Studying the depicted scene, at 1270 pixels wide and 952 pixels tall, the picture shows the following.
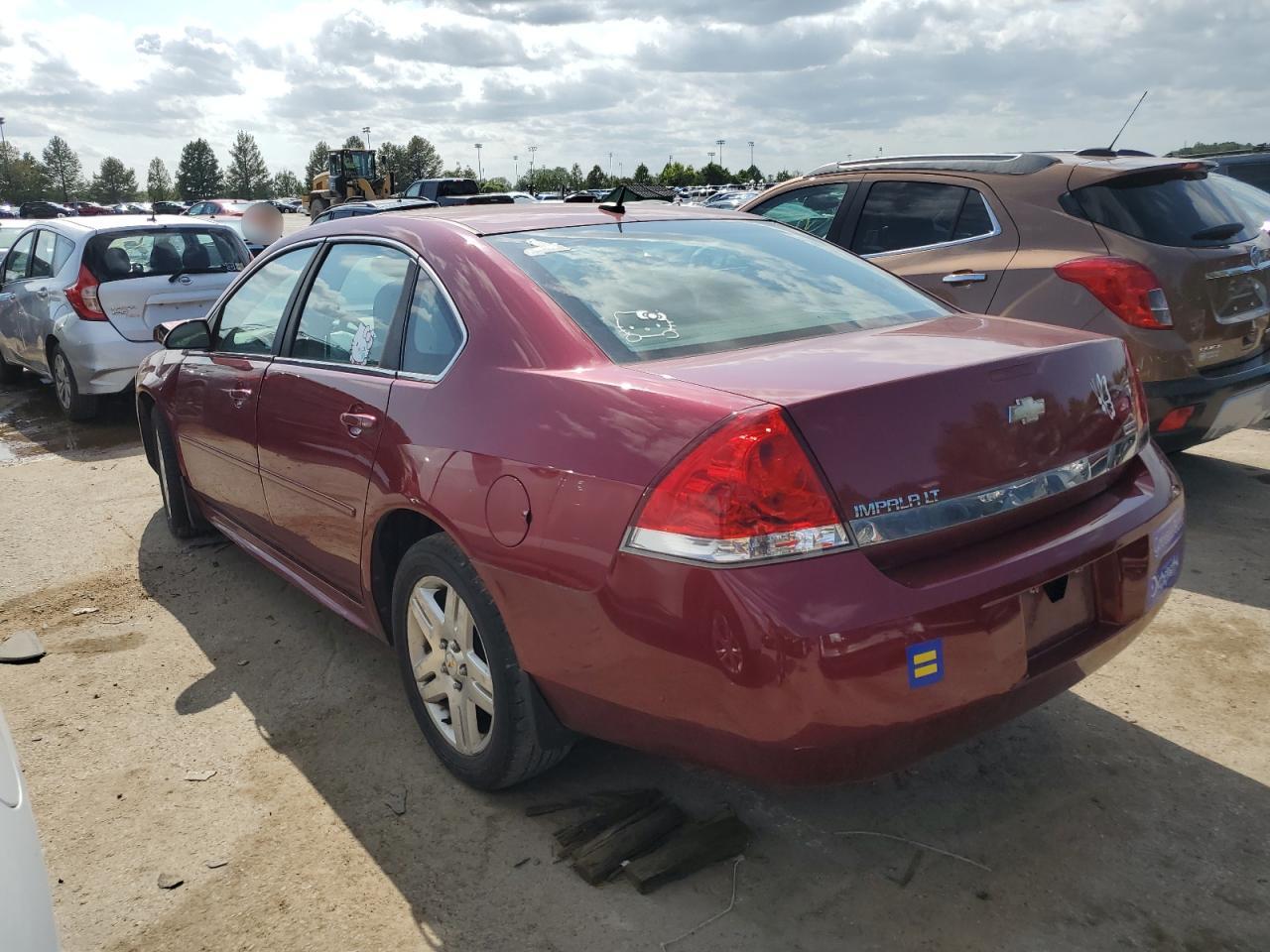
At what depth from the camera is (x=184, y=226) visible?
27.5 feet

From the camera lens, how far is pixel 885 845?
2600mm

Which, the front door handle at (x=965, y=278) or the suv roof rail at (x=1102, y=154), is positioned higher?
the suv roof rail at (x=1102, y=154)

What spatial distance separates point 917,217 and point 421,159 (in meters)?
123

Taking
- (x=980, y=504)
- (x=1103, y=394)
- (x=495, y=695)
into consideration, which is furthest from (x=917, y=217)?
(x=495, y=695)

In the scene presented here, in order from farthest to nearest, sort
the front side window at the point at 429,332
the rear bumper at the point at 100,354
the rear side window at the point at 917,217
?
the rear bumper at the point at 100,354 < the rear side window at the point at 917,217 < the front side window at the point at 429,332

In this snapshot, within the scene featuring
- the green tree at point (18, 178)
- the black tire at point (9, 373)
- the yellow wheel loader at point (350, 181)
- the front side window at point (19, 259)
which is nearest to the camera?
the front side window at point (19, 259)

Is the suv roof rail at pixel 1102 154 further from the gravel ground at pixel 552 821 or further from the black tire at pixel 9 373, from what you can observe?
the black tire at pixel 9 373

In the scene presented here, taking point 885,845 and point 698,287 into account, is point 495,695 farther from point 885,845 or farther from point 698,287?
point 698,287

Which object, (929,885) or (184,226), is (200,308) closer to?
(184,226)

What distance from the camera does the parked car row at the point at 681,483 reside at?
2057 millimetres

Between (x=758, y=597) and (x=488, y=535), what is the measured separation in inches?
31.0

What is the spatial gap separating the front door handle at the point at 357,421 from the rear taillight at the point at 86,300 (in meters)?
5.73

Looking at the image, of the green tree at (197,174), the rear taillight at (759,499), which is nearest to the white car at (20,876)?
the rear taillight at (759,499)

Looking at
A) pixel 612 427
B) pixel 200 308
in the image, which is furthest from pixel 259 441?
pixel 200 308
